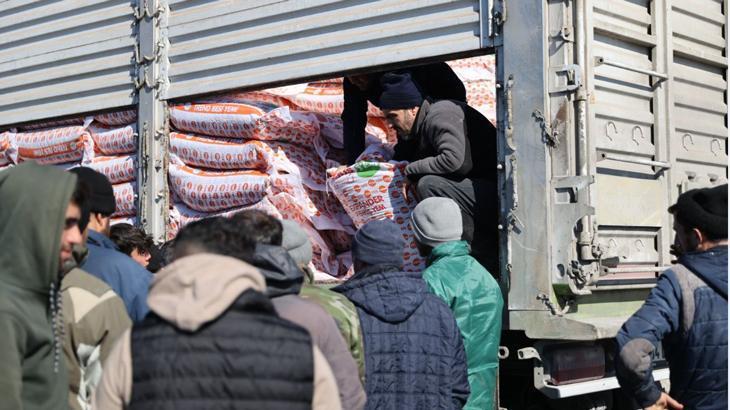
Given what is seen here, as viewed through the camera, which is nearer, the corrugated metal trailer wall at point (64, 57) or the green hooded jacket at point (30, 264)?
the green hooded jacket at point (30, 264)

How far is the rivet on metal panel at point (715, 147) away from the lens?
544 centimetres

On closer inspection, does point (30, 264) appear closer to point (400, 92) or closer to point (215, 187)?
point (400, 92)

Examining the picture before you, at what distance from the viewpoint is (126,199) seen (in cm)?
617

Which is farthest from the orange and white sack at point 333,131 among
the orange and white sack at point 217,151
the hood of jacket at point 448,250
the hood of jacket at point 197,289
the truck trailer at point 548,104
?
the hood of jacket at point 197,289

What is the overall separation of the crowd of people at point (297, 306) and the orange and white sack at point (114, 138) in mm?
1453

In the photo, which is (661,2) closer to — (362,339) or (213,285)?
(362,339)

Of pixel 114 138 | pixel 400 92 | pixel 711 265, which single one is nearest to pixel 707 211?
pixel 711 265

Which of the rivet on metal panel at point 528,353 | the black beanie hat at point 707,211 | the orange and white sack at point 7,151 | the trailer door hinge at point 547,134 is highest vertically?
the orange and white sack at point 7,151

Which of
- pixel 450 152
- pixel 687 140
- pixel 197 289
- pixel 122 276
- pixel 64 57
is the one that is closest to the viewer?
pixel 197 289

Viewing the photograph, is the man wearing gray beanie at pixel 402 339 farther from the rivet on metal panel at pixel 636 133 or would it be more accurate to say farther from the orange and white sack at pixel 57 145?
the orange and white sack at pixel 57 145

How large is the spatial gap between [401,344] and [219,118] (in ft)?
8.54

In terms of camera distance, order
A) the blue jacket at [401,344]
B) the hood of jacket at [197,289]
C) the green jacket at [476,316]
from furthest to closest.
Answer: the green jacket at [476,316]
the blue jacket at [401,344]
the hood of jacket at [197,289]

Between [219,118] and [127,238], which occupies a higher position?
[219,118]

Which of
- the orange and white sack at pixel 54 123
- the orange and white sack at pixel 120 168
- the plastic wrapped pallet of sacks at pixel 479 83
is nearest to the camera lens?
the orange and white sack at pixel 120 168
